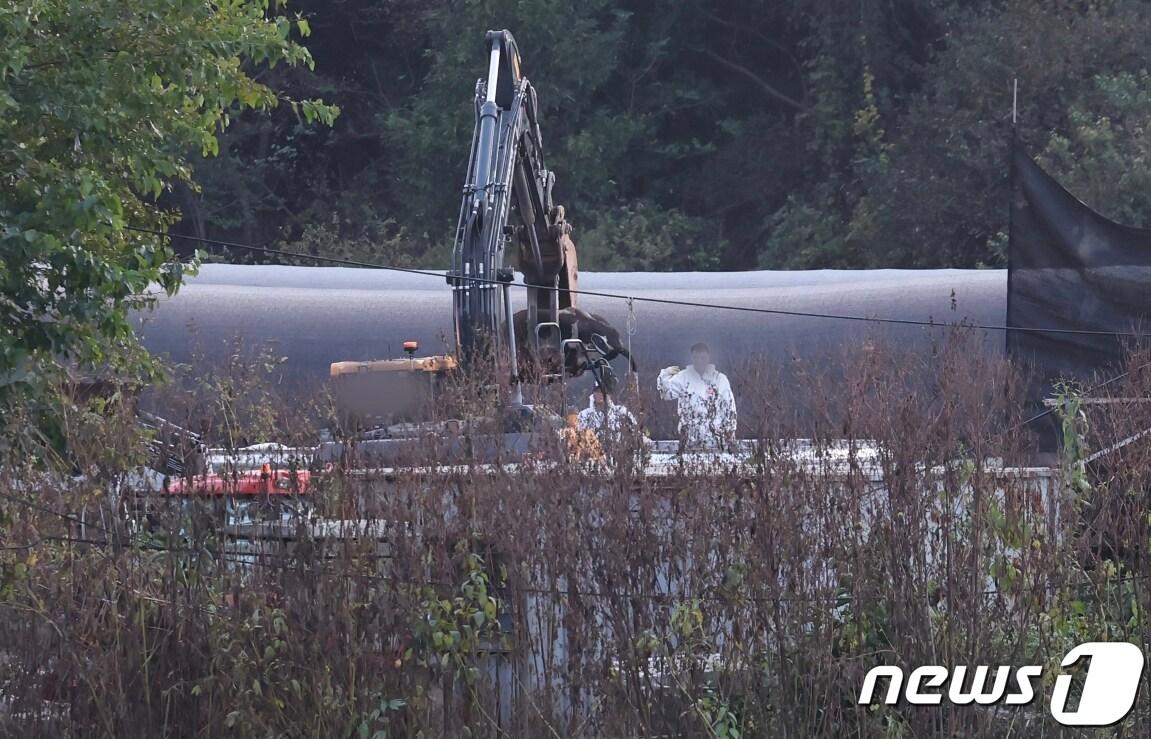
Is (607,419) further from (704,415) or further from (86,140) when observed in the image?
(86,140)

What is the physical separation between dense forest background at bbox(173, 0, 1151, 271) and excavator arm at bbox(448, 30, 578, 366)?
1081 centimetres

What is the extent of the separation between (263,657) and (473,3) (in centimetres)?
2186

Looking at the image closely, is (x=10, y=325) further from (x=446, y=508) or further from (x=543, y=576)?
(x=543, y=576)

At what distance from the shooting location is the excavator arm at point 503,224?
9688mm

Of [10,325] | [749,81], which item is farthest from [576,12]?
[10,325]

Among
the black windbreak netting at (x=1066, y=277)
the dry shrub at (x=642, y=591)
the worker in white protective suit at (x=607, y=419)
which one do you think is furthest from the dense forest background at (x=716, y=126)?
the worker in white protective suit at (x=607, y=419)

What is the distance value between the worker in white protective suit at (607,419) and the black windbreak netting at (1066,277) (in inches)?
129

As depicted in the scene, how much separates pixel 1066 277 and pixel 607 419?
380 cm

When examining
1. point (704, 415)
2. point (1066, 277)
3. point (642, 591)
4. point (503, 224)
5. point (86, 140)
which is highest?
point (86, 140)

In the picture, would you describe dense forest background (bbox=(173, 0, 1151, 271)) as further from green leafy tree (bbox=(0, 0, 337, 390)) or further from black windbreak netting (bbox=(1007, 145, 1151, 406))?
green leafy tree (bbox=(0, 0, 337, 390))

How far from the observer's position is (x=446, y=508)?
5410mm

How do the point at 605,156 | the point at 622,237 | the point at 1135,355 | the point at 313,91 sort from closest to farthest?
1. the point at 1135,355
2. the point at 622,237
3. the point at 605,156
4. the point at 313,91

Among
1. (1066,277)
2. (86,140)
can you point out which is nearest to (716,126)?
(1066,277)

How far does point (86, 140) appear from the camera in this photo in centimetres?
581
